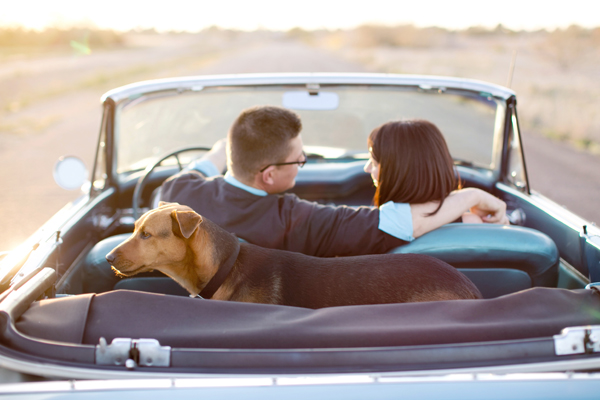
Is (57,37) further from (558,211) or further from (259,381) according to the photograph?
(259,381)

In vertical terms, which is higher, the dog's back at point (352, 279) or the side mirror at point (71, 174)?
the side mirror at point (71, 174)

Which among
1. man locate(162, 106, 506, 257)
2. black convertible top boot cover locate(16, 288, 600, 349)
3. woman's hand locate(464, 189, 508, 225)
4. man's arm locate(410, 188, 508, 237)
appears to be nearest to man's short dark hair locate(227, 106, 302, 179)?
man locate(162, 106, 506, 257)

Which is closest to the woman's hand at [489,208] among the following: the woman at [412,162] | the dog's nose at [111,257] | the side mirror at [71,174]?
the woman at [412,162]

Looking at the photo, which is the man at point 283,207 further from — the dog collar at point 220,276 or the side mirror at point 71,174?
the side mirror at point 71,174

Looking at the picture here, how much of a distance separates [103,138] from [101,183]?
0.34 meters

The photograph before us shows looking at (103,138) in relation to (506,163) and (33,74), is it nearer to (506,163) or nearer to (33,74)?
Answer: (506,163)

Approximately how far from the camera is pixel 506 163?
3.66 meters

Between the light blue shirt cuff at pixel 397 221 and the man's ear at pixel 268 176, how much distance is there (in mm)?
675

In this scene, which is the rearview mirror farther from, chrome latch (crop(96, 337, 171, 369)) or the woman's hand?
chrome latch (crop(96, 337, 171, 369))

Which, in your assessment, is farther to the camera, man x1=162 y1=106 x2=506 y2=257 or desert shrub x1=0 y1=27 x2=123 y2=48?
desert shrub x1=0 y1=27 x2=123 y2=48

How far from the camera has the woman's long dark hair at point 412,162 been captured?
2.62m

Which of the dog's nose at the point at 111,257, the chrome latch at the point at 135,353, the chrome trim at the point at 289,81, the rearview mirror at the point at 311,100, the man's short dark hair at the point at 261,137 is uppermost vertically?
the chrome trim at the point at 289,81

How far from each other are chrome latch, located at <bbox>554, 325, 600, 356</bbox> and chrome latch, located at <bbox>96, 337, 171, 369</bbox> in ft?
3.85

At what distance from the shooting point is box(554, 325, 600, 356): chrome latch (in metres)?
1.44
